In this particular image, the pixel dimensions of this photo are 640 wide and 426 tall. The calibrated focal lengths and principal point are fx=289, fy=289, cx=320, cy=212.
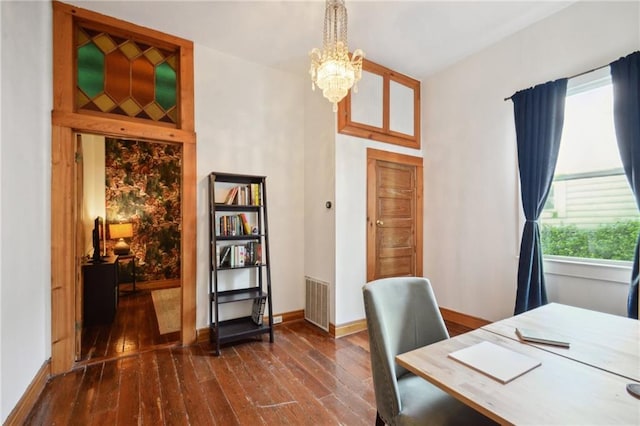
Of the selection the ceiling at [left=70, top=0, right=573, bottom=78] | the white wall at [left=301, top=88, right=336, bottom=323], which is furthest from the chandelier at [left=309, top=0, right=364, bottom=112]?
the white wall at [left=301, top=88, right=336, bottom=323]

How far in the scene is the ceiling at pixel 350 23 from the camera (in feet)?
8.16

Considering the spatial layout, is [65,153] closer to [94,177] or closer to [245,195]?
[245,195]

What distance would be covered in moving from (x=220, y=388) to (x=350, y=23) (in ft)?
10.9

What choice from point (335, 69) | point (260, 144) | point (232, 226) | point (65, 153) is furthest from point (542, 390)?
point (65, 153)

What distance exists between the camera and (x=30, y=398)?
196 cm

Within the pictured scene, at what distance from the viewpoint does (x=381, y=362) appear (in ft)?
4.08

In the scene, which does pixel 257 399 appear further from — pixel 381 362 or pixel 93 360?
pixel 93 360

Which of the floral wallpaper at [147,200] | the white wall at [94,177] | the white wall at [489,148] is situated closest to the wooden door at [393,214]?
the white wall at [489,148]

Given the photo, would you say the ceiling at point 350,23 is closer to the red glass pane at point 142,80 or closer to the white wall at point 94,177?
the red glass pane at point 142,80

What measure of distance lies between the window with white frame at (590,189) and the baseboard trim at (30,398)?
423 cm

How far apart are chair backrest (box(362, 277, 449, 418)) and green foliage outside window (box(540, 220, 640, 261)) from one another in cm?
191

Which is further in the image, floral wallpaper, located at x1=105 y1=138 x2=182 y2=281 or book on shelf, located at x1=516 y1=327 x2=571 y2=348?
floral wallpaper, located at x1=105 y1=138 x2=182 y2=281

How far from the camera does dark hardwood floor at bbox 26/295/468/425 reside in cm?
187

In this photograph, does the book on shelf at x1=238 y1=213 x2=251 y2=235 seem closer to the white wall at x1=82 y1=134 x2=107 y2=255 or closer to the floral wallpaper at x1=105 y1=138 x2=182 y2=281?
the floral wallpaper at x1=105 y1=138 x2=182 y2=281
